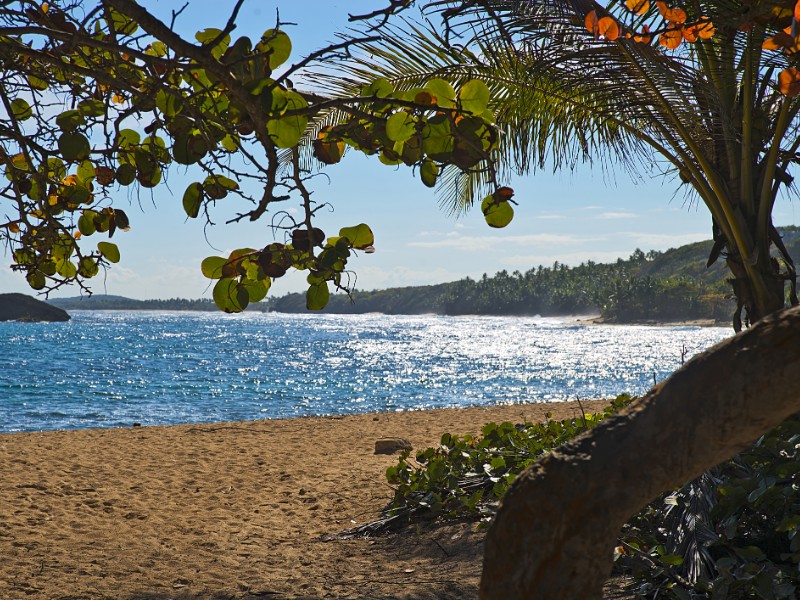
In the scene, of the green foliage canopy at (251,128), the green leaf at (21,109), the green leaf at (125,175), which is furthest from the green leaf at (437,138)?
the green leaf at (21,109)

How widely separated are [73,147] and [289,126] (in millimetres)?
742

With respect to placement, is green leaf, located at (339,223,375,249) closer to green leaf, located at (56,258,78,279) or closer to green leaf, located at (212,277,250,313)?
green leaf, located at (212,277,250,313)

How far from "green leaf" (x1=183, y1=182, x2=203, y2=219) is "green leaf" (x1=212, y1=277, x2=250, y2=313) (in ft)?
1.31

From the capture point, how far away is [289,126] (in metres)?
1.70

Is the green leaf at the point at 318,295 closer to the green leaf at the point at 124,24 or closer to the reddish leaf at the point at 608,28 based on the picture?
the green leaf at the point at 124,24

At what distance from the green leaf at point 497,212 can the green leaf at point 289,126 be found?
52 cm

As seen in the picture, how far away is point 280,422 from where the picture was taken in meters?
12.5

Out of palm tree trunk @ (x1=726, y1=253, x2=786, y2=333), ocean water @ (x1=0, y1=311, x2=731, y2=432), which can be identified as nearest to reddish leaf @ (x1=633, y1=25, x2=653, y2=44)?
palm tree trunk @ (x1=726, y1=253, x2=786, y2=333)

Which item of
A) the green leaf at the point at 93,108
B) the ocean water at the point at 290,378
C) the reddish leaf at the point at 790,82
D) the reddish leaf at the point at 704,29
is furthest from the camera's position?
the ocean water at the point at 290,378

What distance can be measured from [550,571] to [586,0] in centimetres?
438

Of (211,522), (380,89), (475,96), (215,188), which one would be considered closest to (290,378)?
(211,522)

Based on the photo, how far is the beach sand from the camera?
420cm

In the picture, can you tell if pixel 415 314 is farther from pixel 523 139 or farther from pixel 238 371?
pixel 523 139

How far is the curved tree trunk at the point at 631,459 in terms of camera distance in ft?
4.48
